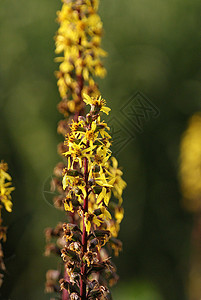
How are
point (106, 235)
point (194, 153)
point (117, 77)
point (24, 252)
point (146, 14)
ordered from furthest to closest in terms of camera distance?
point (146, 14), point (117, 77), point (24, 252), point (194, 153), point (106, 235)

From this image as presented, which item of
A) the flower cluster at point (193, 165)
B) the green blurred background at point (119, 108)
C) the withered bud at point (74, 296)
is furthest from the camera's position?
the green blurred background at point (119, 108)

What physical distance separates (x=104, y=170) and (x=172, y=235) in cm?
323

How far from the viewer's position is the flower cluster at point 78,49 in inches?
68.1

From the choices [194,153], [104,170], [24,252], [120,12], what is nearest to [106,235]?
[104,170]

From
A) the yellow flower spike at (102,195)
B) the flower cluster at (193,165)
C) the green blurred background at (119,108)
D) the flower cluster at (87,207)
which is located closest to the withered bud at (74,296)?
the flower cluster at (87,207)

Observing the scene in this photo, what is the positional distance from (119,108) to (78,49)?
2.32 m

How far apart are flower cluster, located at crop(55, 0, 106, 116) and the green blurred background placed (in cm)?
229

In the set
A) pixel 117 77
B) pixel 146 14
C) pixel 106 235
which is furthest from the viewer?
pixel 146 14

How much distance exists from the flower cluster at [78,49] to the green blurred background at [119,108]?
229cm

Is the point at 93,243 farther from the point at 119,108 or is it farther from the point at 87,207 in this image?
the point at 119,108

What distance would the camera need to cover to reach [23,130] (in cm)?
468

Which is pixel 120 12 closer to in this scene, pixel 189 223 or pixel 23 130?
pixel 23 130

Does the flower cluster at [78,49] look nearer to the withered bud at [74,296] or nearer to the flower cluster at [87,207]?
the flower cluster at [87,207]

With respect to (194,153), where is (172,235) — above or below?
below
